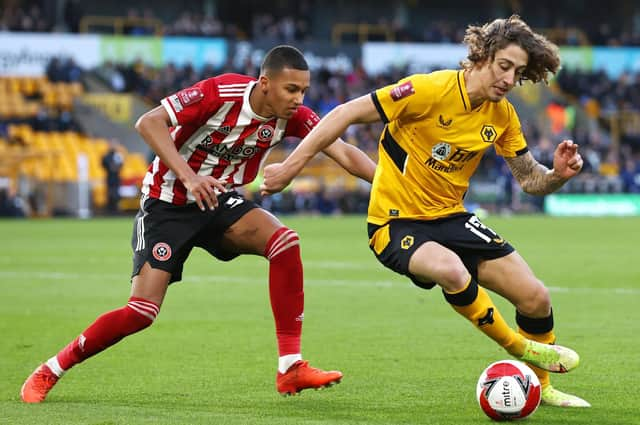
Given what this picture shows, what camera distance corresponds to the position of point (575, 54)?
149ft

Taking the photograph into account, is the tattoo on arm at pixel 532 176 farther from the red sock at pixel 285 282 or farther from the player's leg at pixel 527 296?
the red sock at pixel 285 282

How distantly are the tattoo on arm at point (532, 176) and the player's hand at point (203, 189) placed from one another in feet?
6.04

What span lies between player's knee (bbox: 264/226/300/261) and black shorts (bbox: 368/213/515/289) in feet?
1.78

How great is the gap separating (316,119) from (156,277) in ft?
4.62

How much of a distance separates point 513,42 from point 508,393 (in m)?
1.98

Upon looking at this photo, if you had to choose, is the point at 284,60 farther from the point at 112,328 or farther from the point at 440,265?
the point at 112,328

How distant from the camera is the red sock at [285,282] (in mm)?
7219

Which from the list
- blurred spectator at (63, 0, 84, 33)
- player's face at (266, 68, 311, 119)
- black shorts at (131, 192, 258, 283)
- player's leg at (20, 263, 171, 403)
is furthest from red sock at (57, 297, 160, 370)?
blurred spectator at (63, 0, 84, 33)

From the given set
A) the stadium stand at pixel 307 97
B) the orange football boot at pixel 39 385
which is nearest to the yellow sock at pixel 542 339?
the orange football boot at pixel 39 385

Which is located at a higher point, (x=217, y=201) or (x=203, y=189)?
(x=203, y=189)

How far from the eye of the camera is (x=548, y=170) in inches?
284

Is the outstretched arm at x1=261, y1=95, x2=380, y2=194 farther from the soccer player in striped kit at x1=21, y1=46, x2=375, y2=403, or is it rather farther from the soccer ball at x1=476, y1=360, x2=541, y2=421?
the soccer ball at x1=476, y1=360, x2=541, y2=421

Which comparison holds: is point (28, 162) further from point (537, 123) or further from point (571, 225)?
point (537, 123)

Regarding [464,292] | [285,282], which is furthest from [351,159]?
[464,292]
